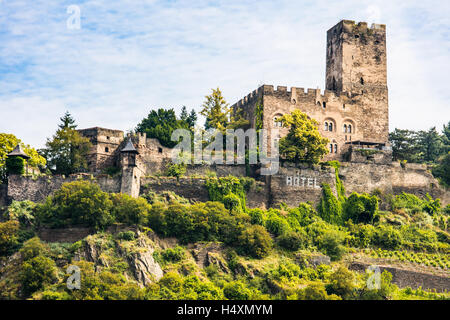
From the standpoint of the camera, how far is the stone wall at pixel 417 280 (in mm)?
55531

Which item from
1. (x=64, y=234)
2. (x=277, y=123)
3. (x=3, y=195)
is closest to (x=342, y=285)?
(x=64, y=234)

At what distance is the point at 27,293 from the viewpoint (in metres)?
48.9

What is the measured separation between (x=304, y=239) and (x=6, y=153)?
22786 mm

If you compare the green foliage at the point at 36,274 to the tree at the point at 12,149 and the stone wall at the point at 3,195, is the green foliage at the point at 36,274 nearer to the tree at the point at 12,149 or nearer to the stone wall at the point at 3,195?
the stone wall at the point at 3,195

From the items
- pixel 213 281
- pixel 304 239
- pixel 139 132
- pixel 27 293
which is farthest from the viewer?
pixel 139 132

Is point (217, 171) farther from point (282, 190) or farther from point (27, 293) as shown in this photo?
point (27, 293)

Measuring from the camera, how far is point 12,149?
61406 millimetres

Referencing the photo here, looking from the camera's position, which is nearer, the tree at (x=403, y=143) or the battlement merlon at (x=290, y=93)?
the battlement merlon at (x=290, y=93)

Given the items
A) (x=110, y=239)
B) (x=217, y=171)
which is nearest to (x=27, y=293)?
(x=110, y=239)

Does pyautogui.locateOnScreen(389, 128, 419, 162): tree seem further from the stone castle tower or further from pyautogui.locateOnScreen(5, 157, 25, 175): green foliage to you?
pyautogui.locateOnScreen(5, 157, 25, 175): green foliage

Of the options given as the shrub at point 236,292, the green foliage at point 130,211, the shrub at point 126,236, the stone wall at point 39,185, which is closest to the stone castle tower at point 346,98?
the stone wall at point 39,185

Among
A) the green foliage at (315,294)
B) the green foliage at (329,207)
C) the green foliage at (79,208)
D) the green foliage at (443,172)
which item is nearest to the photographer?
the green foliage at (315,294)

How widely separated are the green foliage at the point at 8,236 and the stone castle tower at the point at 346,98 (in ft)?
74.6

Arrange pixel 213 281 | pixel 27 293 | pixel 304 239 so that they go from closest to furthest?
1. pixel 27 293
2. pixel 213 281
3. pixel 304 239
